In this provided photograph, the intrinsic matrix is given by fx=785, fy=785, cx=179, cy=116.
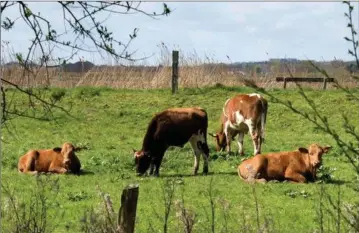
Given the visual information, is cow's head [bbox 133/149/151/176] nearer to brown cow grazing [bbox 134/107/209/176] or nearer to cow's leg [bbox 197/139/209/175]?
brown cow grazing [bbox 134/107/209/176]

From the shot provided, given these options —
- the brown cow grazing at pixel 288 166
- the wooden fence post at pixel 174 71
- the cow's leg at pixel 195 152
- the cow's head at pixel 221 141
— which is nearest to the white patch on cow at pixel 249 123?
the cow's head at pixel 221 141

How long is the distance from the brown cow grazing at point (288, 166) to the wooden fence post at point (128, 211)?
25.6 ft

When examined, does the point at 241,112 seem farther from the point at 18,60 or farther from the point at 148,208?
the point at 18,60

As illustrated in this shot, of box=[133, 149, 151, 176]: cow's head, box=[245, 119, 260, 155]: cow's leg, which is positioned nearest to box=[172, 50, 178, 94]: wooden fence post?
box=[245, 119, 260, 155]: cow's leg

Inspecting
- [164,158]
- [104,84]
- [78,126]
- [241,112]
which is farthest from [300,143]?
[104,84]

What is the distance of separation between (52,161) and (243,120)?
16.6ft

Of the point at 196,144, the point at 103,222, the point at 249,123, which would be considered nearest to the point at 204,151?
the point at 196,144

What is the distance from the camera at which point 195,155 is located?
15.3 metres

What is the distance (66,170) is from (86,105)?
1012 centimetres

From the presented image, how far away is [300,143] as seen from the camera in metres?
19.0

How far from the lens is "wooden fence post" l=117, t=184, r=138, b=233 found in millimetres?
5715

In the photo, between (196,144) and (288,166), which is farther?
(196,144)

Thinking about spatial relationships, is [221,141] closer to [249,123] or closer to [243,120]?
[243,120]

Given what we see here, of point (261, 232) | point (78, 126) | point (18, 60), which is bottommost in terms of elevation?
point (78, 126)
